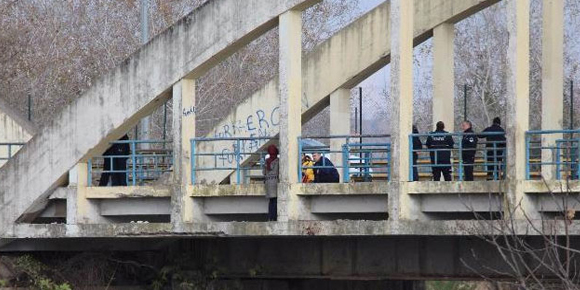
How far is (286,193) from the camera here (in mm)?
22672

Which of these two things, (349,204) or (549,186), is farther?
(349,204)

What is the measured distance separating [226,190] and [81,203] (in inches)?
109

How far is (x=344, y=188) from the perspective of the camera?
2227cm

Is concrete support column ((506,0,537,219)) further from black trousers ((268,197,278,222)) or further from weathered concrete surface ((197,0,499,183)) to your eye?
weathered concrete surface ((197,0,499,183))

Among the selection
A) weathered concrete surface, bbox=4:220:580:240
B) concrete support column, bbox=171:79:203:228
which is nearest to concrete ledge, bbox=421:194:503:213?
weathered concrete surface, bbox=4:220:580:240

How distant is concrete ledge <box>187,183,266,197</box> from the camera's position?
75.8 ft

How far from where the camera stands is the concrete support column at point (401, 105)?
21750mm

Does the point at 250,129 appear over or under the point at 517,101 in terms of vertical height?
under

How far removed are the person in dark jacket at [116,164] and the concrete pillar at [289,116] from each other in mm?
3554

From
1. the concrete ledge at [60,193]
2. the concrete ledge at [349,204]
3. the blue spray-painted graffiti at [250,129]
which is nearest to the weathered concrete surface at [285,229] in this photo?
the concrete ledge at [349,204]

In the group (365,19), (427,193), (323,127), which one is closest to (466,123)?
(427,193)

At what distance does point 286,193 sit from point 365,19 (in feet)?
22.6

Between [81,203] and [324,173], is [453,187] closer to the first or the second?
[324,173]

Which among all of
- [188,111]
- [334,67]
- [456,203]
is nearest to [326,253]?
[188,111]
